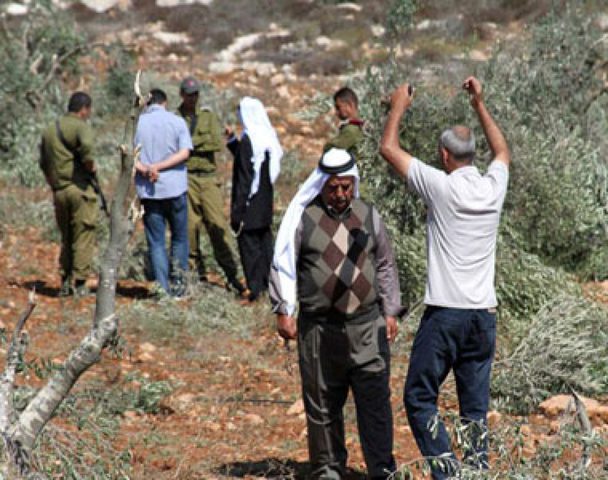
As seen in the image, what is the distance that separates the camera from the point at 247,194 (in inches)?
327

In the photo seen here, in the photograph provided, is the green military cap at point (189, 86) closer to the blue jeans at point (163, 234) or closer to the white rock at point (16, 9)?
the blue jeans at point (163, 234)

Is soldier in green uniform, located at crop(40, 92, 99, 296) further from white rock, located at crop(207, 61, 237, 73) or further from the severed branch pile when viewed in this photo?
white rock, located at crop(207, 61, 237, 73)

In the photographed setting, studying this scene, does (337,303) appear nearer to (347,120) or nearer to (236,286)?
(347,120)

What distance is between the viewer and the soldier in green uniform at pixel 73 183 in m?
8.32

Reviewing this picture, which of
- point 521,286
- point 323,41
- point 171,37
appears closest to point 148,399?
point 521,286

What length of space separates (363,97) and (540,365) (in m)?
3.18

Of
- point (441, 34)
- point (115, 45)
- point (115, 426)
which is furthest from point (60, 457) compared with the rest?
point (441, 34)

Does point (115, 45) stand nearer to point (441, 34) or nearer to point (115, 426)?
point (441, 34)

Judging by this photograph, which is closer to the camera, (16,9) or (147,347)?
(147,347)

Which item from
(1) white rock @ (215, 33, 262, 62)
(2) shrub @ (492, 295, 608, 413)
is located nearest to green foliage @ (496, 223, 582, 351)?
(2) shrub @ (492, 295, 608, 413)

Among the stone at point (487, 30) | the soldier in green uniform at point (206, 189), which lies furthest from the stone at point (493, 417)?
the stone at point (487, 30)

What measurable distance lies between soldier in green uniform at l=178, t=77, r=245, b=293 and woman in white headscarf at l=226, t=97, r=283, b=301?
12.1 inches

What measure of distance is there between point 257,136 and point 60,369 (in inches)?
186

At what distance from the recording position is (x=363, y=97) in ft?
28.8
